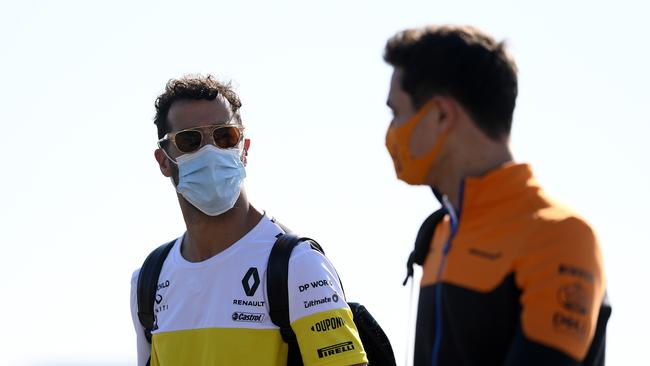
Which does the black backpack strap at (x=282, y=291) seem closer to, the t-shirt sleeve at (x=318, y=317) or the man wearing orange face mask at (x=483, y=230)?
the t-shirt sleeve at (x=318, y=317)

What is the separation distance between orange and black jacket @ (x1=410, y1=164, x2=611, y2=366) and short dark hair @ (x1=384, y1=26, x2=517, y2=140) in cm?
23

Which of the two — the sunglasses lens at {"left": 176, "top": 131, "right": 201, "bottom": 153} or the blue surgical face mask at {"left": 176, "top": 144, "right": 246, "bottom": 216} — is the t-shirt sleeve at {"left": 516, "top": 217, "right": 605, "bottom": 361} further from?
the sunglasses lens at {"left": 176, "top": 131, "right": 201, "bottom": 153}

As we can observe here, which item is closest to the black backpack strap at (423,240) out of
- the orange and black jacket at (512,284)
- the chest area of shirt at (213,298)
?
the orange and black jacket at (512,284)

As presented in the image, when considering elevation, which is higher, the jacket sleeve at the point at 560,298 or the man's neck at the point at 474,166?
the man's neck at the point at 474,166

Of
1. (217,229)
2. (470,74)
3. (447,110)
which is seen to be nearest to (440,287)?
(447,110)

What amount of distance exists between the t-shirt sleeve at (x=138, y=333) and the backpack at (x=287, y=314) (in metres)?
1.09

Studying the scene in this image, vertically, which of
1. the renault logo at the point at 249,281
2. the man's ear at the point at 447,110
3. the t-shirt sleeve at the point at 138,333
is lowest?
the t-shirt sleeve at the point at 138,333

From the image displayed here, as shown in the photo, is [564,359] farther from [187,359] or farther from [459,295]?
[187,359]

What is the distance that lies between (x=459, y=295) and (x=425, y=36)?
100cm

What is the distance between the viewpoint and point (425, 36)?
4523 mm

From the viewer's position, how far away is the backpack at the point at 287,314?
6.45 m

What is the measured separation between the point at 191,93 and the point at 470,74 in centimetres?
327

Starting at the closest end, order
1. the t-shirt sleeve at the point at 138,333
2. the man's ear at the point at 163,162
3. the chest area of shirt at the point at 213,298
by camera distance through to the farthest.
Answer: the chest area of shirt at the point at 213,298
the t-shirt sleeve at the point at 138,333
the man's ear at the point at 163,162

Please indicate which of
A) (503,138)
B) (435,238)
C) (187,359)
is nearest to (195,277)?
(187,359)
